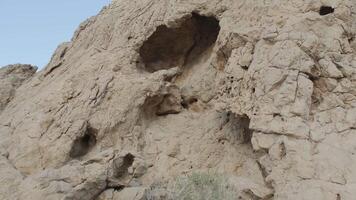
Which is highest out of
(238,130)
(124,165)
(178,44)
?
(178,44)

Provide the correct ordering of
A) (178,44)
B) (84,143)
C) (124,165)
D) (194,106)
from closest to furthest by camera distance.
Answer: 1. (124,165)
2. (84,143)
3. (194,106)
4. (178,44)

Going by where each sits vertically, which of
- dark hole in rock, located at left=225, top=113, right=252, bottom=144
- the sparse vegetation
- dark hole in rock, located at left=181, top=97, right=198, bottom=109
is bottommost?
the sparse vegetation

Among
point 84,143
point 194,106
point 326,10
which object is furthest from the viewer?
point 194,106

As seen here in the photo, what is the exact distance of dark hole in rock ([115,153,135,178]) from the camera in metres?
7.91

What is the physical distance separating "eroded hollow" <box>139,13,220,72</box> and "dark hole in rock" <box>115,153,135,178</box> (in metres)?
2.61

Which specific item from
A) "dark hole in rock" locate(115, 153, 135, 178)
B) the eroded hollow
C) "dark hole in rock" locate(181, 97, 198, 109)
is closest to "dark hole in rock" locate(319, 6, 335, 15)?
the eroded hollow

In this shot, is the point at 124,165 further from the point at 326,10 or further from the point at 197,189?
the point at 326,10

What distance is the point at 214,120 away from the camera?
8875 millimetres

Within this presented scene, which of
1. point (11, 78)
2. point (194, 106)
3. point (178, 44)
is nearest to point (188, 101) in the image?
point (194, 106)

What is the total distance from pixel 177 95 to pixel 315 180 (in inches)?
147

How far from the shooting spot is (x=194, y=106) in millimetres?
9500

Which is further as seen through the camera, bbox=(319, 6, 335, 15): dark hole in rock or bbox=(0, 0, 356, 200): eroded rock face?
bbox=(319, 6, 335, 15): dark hole in rock

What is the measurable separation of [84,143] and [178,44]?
3.08 m

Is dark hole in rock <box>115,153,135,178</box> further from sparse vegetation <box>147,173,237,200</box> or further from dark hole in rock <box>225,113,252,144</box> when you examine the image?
dark hole in rock <box>225,113,252,144</box>
